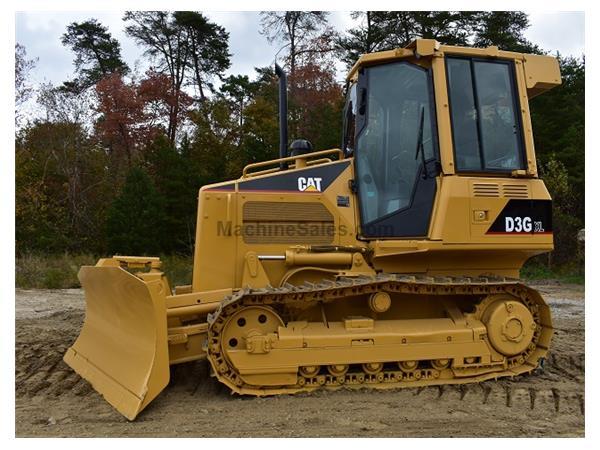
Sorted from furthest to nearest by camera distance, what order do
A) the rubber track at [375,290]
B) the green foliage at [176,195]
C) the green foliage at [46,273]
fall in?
1. the green foliage at [176,195]
2. the green foliage at [46,273]
3. the rubber track at [375,290]

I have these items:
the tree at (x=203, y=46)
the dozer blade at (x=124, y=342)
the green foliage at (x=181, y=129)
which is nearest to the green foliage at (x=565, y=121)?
the green foliage at (x=181, y=129)

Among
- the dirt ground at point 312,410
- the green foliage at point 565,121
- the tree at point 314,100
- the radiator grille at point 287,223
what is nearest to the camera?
the dirt ground at point 312,410

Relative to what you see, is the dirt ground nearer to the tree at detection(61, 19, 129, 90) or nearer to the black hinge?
the black hinge

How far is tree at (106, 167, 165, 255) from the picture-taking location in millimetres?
16547

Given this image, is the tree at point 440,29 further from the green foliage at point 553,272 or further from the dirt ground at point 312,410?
the dirt ground at point 312,410

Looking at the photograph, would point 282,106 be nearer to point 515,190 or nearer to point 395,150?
point 395,150

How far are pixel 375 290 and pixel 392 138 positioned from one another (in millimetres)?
1501

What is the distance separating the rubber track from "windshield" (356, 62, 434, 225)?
2.49 ft

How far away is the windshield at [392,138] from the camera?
4.77 m

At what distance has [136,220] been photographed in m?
16.6

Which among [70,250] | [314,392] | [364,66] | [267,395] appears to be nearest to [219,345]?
[267,395]

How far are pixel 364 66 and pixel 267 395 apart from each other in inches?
128

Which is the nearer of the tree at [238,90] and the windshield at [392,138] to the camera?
the windshield at [392,138]

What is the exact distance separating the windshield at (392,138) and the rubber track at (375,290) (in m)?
0.76
